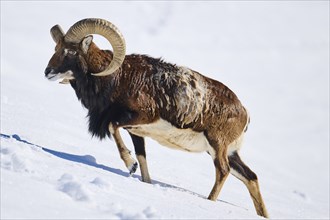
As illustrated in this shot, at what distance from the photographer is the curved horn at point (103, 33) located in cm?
1238

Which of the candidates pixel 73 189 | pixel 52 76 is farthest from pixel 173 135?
pixel 73 189

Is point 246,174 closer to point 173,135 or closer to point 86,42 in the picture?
point 173,135

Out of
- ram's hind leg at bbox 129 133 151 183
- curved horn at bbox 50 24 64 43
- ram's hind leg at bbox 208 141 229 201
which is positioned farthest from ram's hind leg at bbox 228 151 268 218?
curved horn at bbox 50 24 64 43

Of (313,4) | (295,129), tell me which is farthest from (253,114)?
(313,4)

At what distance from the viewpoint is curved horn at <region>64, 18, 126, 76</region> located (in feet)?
40.6

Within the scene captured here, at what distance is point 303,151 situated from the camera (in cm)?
4278

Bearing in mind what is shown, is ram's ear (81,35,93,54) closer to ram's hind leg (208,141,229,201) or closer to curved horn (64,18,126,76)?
curved horn (64,18,126,76)

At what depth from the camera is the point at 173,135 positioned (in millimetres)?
12398

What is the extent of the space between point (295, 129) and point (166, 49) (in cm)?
2153

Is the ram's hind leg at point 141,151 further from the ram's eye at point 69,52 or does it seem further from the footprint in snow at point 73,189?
the footprint in snow at point 73,189

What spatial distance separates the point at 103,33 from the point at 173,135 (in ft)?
7.01

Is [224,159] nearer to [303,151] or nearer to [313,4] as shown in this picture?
[303,151]

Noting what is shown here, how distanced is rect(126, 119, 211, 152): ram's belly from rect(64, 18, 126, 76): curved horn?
1123 millimetres

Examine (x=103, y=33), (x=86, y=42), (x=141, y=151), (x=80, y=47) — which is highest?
(x=103, y=33)
